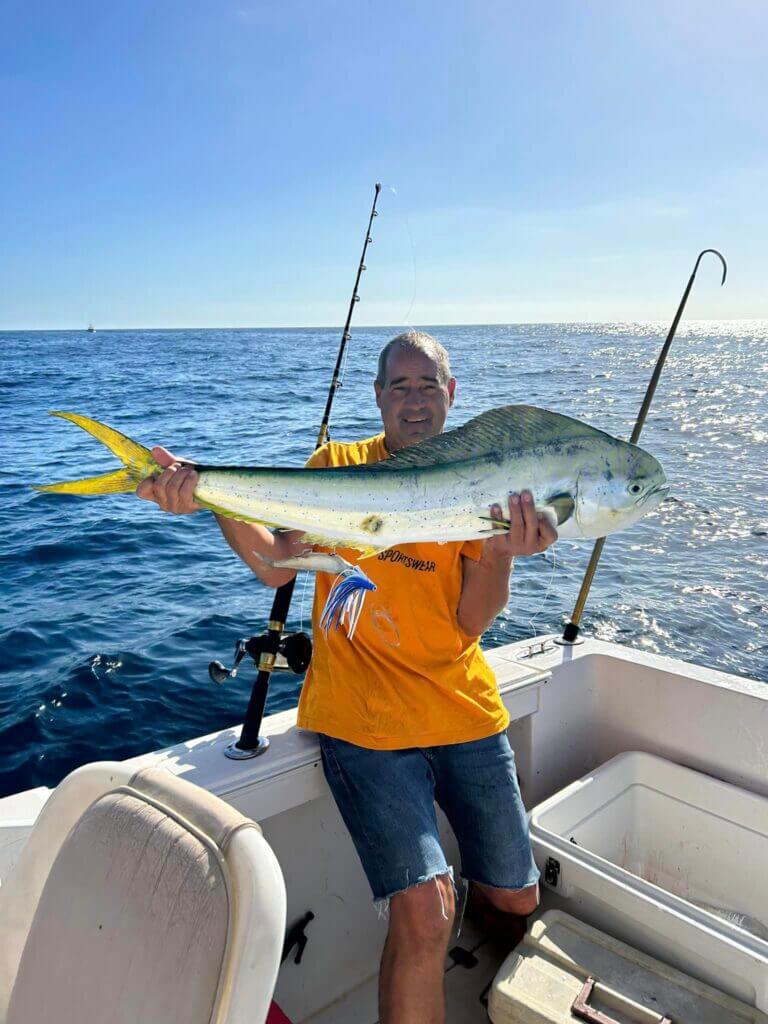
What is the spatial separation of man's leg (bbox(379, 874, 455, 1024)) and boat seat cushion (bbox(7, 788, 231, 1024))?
3.64 feet

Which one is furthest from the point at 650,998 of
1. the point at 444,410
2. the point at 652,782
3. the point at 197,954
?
the point at 444,410

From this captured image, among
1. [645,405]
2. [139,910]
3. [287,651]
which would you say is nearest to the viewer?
[139,910]

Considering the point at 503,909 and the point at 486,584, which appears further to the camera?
the point at 503,909

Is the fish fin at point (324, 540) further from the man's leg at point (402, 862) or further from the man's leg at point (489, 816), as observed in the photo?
the man's leg at point (489, 816)

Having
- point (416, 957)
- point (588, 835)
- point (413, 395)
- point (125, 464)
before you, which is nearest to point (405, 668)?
point (416, 957)

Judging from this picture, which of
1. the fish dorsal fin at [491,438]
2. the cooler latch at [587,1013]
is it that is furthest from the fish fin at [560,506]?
the cooler latch at [587,1013]

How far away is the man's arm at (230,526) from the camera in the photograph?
2244 millimetres

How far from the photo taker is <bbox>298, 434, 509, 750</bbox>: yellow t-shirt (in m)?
2.75

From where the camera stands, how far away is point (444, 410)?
305cm

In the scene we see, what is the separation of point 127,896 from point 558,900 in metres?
2.29

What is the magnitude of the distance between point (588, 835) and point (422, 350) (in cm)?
235

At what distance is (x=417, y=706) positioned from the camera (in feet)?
9.03

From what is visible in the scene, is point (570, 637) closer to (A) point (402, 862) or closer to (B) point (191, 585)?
(A) point (402, 862)

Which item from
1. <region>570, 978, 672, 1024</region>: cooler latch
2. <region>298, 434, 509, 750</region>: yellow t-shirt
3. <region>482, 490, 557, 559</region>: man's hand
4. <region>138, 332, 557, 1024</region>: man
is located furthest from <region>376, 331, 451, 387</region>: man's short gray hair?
<region>570, 978, 672, 1024</region>: cooler latch
